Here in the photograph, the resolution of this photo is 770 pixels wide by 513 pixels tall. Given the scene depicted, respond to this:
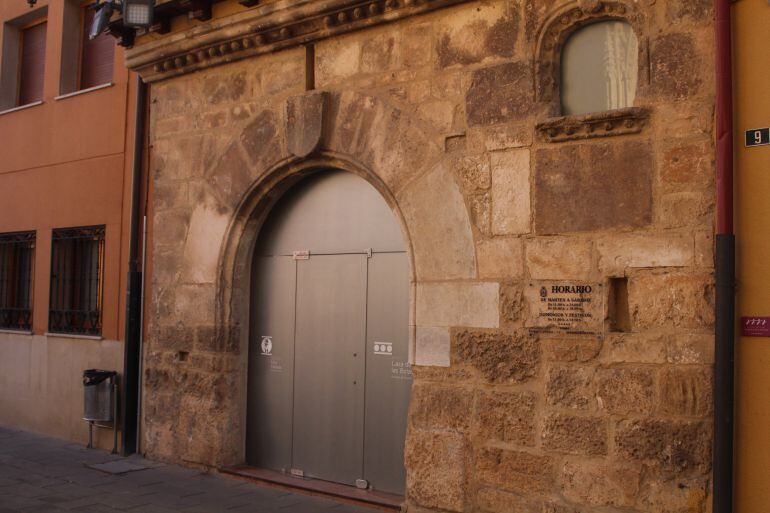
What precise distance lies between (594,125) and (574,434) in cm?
200

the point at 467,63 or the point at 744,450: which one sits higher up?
the point at 467,63

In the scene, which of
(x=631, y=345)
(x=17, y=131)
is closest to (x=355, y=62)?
(x=631, y=345)

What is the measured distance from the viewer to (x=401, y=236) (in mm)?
6539

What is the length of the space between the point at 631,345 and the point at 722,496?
100 cm

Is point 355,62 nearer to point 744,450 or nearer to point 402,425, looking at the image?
point 402,425

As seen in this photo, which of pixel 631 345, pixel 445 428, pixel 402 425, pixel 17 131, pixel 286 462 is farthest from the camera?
pixel 17 131

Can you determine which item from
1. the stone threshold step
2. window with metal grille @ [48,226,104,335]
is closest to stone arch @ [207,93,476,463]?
the stone threshold step

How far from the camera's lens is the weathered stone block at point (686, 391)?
4645 millimetres

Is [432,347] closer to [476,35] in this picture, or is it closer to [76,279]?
[476,35]

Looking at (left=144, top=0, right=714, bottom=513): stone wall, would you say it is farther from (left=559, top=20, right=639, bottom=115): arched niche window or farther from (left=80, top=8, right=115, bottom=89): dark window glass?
(left=80, top=8, right=115, bottom=89): dark window glass

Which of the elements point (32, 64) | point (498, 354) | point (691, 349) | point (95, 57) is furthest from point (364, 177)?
point (32, 64)

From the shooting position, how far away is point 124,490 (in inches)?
269

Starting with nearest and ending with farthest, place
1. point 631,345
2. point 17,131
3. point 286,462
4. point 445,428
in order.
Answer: point 631,345, point 445,428, point 286,462, point 17,131

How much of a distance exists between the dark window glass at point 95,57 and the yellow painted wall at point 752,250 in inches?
288
